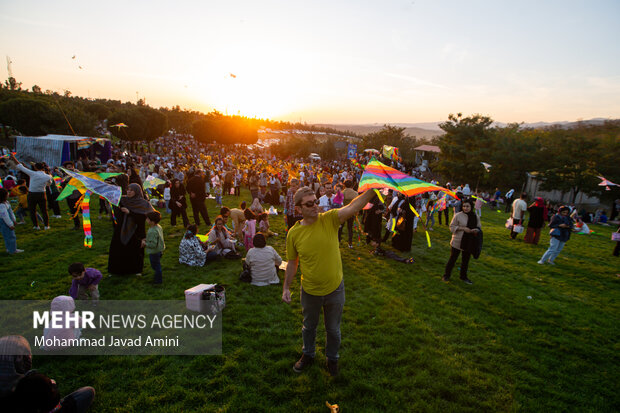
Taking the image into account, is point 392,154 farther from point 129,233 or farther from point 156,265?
point 129,233

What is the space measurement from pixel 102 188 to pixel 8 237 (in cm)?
388

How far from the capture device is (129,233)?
6348 mm

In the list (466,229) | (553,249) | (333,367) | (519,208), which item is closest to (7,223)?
(333,367)

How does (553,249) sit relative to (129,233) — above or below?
below

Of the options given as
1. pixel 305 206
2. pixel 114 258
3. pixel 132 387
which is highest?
pixel 305 206

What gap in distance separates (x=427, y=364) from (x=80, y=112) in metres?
39.9

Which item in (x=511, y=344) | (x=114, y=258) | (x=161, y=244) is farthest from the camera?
(x=114, y=258)

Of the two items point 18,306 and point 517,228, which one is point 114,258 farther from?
point 517,228

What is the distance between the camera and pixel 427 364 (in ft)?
13.9

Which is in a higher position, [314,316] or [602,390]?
[314,316]

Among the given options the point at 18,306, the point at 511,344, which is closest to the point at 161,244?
the point at 18,306

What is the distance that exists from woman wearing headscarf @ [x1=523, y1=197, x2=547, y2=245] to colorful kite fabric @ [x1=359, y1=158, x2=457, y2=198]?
30.7 feet

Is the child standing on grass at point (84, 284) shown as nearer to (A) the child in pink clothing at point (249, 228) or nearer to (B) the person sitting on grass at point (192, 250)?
(B) the person sitting on grass at point (192, 250)

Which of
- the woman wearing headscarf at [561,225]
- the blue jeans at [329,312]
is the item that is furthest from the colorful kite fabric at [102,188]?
the woman wearing headscarf at [561,225]
